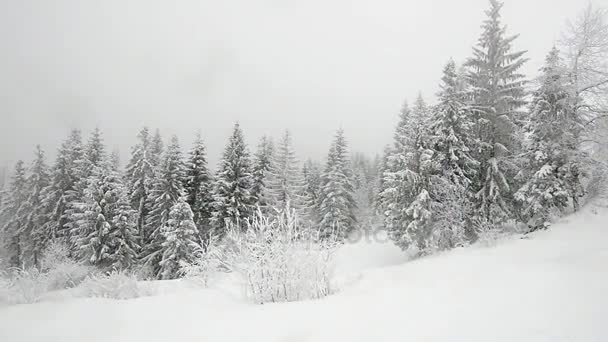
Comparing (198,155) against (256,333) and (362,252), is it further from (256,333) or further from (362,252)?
(256,333)

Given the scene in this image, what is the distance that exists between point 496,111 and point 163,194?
23053 millimetres

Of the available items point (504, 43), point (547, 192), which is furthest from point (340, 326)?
point (504, 43)

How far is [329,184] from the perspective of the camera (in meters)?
29.9

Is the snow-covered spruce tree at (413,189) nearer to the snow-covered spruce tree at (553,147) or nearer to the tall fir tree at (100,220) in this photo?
the snow-covered spruce tree at (553,147)

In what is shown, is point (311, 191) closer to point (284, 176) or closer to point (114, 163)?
point (284, 176)

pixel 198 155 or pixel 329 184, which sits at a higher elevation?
pixel 198 155

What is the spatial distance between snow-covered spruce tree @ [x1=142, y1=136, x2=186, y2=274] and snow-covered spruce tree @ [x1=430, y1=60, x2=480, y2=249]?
59.2 feet

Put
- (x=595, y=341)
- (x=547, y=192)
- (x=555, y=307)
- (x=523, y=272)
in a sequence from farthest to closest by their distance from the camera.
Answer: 1. (x=547, y=192)
2. (x=523, y=272)
3. (x=555, y=307)
4. (x=595, y=341)

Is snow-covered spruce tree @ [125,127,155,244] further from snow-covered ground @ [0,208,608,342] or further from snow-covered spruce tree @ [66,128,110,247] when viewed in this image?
snow-covered ground @ [0,208,608,342]

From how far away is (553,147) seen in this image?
13.7 m

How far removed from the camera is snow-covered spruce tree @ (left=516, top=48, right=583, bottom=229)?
13.5 metres

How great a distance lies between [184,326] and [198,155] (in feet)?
74.9

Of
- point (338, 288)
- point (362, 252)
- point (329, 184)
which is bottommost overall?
A: point (362, 252)

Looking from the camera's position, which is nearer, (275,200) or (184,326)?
(184,326)
